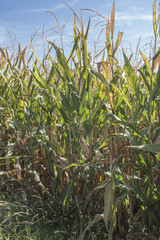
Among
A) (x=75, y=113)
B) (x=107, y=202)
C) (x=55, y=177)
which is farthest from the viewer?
(x=55, y=177)

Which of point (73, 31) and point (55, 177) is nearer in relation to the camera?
point (73, 31)

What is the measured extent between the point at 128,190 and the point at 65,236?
0.43 metres

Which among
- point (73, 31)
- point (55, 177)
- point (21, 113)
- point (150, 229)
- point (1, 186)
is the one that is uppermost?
point (73, 31)

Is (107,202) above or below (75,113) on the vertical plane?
below

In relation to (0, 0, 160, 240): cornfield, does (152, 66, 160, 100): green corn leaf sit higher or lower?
higher

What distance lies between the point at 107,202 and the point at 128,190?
0.62ft

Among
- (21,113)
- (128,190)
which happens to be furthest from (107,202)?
(21,113)

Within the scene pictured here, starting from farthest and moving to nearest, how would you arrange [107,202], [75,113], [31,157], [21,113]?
[21,113], [31,157], [75,113], [107,202]

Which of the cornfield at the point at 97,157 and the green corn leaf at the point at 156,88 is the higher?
the green corn leaf at the point at 156,88

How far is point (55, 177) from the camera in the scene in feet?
4.55

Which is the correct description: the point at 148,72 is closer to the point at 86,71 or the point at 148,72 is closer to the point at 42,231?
the point at 86,71

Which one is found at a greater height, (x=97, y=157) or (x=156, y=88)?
(x=156, y=88)

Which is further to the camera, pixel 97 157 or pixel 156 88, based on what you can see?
pixel 97 157

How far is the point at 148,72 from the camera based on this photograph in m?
1.25
